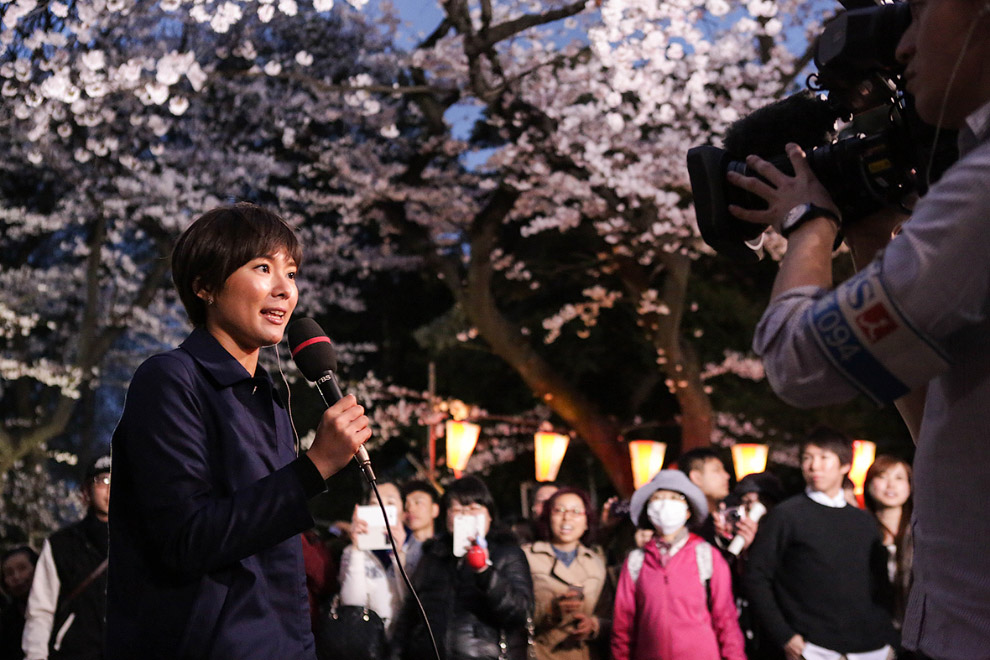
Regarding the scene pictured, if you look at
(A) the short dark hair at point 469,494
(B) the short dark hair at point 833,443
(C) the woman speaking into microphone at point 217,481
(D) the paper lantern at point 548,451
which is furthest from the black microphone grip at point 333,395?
(D) the paper lantern at point 548,451

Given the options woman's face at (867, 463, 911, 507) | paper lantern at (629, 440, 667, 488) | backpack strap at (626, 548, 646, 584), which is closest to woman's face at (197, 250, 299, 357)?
backpack strap at (626, 548, 646, 584)

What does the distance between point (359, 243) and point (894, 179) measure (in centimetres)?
1906

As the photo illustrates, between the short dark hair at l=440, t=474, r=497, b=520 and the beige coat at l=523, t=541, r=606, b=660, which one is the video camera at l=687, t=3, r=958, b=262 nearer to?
the short dark hair at l=440, t=474, r=497, b=520

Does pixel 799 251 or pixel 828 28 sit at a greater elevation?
pixel 828 28

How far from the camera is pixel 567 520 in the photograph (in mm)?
5941

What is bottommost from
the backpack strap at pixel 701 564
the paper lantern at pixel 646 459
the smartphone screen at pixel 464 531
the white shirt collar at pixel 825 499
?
the paper lantern at pixel 646 459

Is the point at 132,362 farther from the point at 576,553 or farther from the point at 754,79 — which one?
the point at 576,553

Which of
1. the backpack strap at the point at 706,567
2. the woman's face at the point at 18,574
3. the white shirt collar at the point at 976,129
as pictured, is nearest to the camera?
the white shirt collar at the point at 976,129

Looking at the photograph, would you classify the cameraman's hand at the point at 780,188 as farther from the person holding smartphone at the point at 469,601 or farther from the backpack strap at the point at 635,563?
the backpack strap at the point at 635,563

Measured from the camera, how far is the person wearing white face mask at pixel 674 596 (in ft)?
17.5

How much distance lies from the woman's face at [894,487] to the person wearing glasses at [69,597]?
15.0 feet

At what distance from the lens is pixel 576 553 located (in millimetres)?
6016

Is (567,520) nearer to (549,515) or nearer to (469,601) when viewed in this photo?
(549,515)

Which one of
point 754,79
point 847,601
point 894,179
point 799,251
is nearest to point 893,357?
point 799,251
